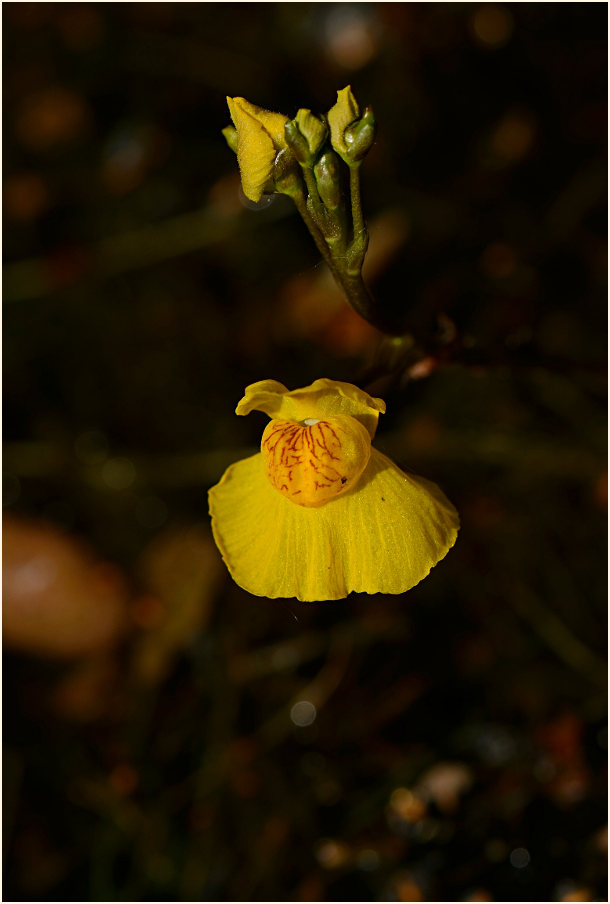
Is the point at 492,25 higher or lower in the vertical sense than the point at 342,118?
higher

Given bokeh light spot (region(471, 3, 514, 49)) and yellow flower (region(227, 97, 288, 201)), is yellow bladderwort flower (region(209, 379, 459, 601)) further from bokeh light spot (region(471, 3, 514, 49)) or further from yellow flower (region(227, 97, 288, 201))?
bokeh light spot (region(471, 3, 514, 49))

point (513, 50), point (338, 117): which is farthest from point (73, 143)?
point (338, 117)

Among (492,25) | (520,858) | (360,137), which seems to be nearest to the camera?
(360,137)

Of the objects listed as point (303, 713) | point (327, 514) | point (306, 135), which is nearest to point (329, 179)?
point (306, 135)

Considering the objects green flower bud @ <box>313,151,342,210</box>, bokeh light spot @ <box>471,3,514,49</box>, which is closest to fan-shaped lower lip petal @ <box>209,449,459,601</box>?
green flower bud @ <box>313,151,342,210</box>

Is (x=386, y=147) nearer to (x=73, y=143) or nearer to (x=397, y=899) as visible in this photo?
(x=73, y=143)

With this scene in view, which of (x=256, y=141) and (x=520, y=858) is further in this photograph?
(x=520, y=858)

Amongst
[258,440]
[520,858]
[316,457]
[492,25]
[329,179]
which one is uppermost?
[492,25]

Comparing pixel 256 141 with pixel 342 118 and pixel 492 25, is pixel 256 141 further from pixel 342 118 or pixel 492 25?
pixel 492 25
